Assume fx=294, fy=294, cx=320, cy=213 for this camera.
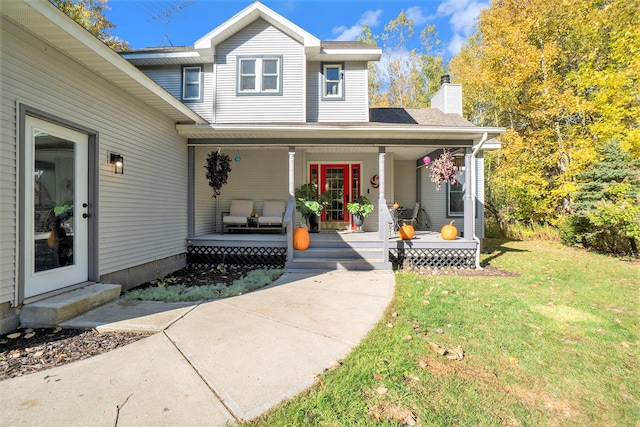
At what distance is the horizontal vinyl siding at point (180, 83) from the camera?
25.8ft

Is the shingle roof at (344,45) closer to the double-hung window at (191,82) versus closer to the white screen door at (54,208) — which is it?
the double-hung window at (191,82)

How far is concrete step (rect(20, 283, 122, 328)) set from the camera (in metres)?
3.16

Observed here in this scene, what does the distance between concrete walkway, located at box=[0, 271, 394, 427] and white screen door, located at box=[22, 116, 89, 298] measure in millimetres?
754

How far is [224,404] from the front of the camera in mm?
1952

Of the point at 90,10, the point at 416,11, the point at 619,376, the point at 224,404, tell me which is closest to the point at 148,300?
the point at 224,404

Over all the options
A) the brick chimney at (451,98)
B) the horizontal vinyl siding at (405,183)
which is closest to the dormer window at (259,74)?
the horizontal vinyl siding at (405,183)

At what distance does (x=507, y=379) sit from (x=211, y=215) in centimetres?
795

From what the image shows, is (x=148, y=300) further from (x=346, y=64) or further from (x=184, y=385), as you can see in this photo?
(x=346, y=64)

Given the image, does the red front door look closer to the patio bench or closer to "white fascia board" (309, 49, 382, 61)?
the patio bench

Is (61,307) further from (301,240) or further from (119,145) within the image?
(301,240)

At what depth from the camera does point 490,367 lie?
8.09ft

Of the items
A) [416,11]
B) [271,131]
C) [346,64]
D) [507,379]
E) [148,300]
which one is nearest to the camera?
[507,379]

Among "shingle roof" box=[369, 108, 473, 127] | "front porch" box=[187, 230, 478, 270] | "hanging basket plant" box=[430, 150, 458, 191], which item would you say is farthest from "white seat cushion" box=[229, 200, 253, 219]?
"hanging basket plant" box=[430, 150, 458, 191]

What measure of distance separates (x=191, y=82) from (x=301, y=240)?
537 centimetres
